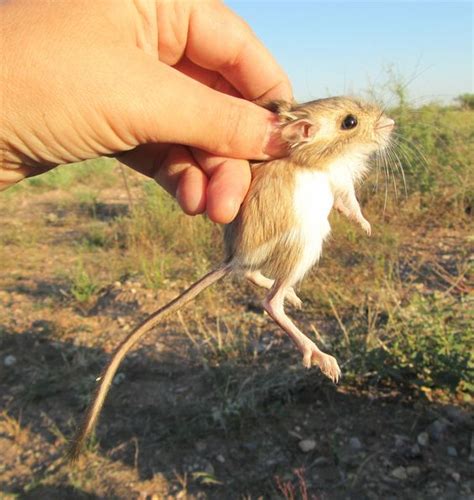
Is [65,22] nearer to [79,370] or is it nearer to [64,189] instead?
[79,370]

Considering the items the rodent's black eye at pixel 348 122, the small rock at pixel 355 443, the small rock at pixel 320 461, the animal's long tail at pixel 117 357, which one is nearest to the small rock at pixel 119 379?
the small rock at pixel 320 461

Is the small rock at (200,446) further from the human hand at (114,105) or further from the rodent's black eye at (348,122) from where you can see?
the rodent's black eye at (348,122)

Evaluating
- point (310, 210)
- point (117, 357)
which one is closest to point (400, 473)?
point (310, 210)

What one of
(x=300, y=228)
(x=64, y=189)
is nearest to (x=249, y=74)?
(x=300, y=228)

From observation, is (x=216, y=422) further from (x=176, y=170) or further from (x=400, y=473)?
(x=176, y=170)

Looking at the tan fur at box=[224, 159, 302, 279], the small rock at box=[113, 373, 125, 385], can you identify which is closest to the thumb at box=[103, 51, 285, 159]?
the tan fur at box=[224, 159, 302, 279]

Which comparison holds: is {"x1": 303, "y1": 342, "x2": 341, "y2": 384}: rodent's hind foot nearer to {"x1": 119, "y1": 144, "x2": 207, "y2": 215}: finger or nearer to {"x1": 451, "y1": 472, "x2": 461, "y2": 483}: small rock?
{"x1": 119, "y1": 144, "x2": 207, "y2": 215}: finger
